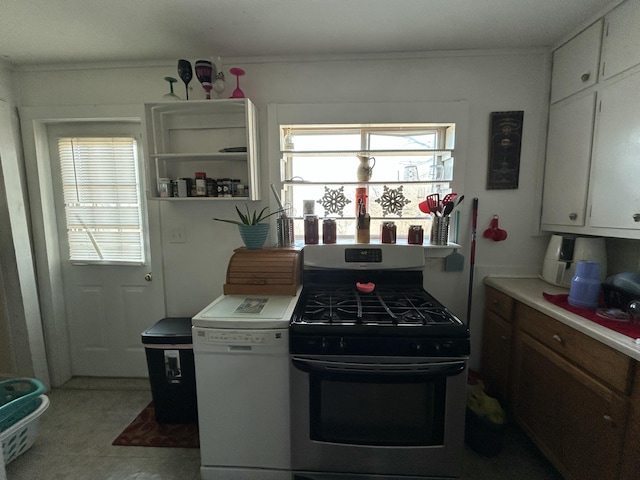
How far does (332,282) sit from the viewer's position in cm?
180

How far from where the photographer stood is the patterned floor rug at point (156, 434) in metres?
1.67

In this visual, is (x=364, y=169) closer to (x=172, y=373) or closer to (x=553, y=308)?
(x=553, y=308)

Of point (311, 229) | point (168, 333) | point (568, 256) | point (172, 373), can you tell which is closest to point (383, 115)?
point (311, 229)

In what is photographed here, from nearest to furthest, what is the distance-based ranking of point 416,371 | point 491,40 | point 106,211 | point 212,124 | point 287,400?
point 416,371 < point 287,400 < point 491,40 < point 212,124 < point 106,211

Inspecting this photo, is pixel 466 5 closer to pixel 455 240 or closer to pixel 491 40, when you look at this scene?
pixel 491 40

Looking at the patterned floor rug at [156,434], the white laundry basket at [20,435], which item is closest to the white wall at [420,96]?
the patterned floor rug at [156,434]

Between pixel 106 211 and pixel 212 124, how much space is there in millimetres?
1104

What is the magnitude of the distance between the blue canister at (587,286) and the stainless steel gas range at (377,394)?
667 mm

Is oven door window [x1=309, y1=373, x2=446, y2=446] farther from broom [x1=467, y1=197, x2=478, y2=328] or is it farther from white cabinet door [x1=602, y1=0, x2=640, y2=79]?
white cabinet door [x1=602, y1=0, x2=640, y2=79]

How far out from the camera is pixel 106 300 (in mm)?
2225

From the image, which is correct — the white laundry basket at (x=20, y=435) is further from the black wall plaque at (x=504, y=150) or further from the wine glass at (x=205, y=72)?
the black wall plaque at (x=504, y=150)

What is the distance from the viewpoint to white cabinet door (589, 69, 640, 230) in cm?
129

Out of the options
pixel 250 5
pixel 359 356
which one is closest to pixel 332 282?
pixel 359 356

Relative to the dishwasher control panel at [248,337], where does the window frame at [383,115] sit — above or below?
above
